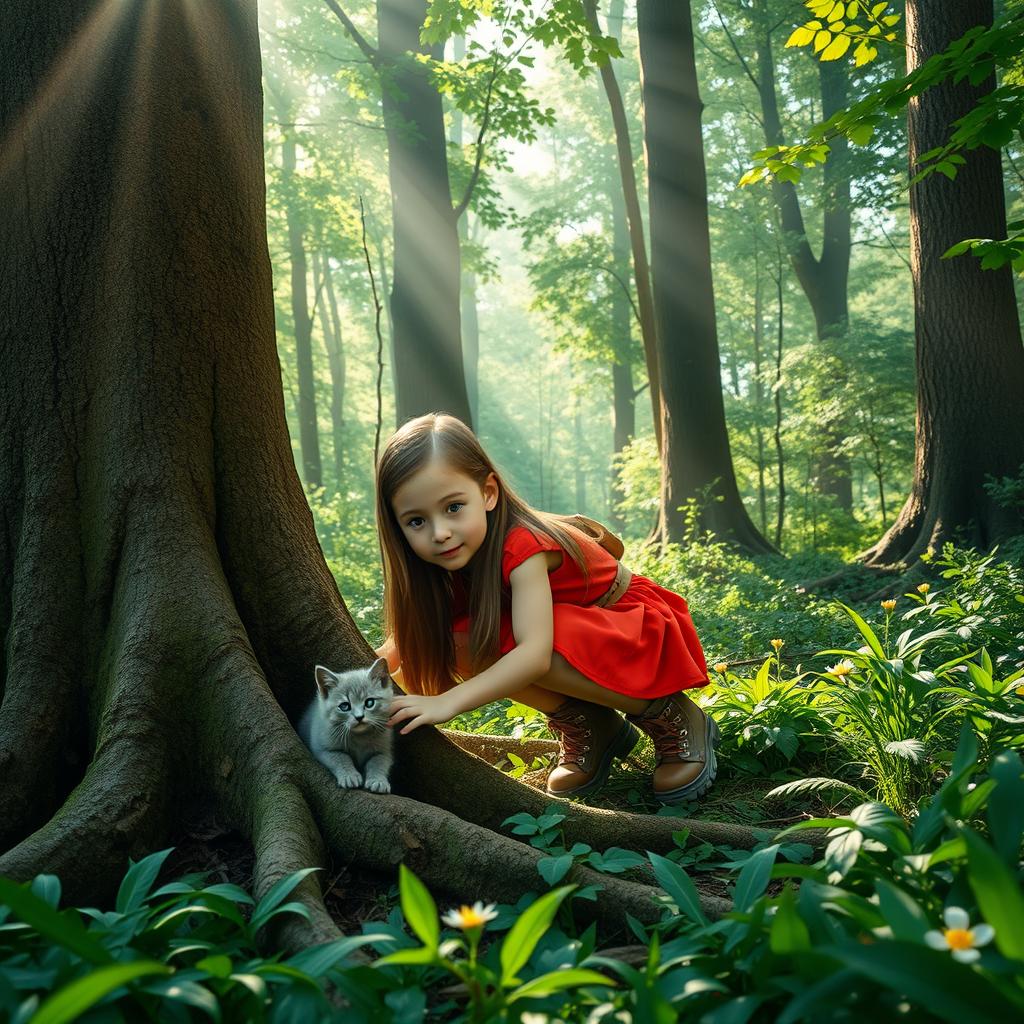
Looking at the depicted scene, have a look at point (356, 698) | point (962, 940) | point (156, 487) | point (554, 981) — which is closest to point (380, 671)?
point (356, 698)

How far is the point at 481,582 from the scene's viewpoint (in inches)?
122

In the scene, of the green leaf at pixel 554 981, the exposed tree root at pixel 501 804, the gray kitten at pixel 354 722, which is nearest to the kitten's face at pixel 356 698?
the gray kitten at pixel 354 722

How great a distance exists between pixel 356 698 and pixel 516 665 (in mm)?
578

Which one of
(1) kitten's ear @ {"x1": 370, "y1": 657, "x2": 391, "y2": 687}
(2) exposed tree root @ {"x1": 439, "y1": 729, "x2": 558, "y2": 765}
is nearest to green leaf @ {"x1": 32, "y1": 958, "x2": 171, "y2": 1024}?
(1) kitten's ear @ {"x1": 370, "y1": 657, "x2": 391, "y2": 687}

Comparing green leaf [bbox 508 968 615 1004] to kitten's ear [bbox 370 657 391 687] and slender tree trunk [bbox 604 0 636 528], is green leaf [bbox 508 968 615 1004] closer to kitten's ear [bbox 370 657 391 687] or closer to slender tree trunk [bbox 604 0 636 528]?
kitten's ear [bbox 370 657 391 687]

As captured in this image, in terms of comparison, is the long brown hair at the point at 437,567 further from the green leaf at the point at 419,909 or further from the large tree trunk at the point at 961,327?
the large tree trunk at the point at 961,327

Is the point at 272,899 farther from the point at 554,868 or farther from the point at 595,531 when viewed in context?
the point at 595,531

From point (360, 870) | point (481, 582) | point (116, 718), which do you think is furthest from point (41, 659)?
point (481, 582)

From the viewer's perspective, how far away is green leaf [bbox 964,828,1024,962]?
121 cm

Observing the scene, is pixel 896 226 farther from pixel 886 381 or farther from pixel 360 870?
pixel 360 870

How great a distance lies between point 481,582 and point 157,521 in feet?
3.89

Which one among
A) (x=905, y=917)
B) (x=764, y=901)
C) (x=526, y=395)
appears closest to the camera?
(x=905, y=917)

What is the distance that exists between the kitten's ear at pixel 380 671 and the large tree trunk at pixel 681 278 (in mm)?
8020

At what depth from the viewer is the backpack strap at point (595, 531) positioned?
355 cm
